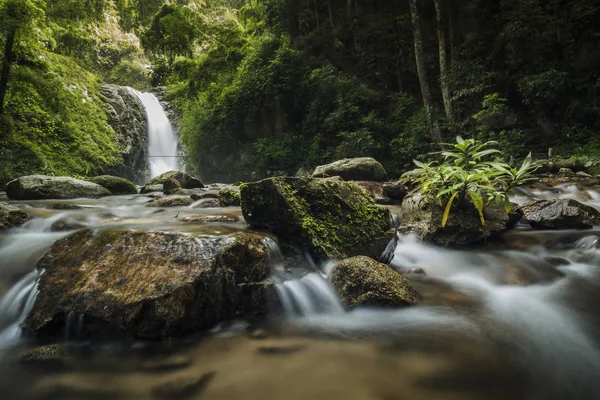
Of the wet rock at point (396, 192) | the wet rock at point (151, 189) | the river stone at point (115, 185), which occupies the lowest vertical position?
the wet rock at point (396, 192)

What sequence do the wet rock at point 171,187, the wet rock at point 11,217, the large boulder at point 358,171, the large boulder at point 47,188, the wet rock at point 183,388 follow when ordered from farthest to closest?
the large boulder at point 358,171
the wet rock at point 171,187
the large boulder at point 47,188
the wet rock at point 11,217
the wet rock at point 183,388

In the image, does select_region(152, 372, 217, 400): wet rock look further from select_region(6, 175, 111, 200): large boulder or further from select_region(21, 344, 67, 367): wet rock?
select_region(6, 175, 111, 200): large boulder

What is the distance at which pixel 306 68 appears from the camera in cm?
1611

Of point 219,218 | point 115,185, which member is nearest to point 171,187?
point 115,185

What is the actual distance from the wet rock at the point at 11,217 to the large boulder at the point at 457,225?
562 centimetres

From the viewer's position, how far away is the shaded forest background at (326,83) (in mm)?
10867

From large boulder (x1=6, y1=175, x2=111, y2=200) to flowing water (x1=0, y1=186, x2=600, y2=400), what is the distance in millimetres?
4633

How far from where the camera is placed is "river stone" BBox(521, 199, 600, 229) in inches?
190

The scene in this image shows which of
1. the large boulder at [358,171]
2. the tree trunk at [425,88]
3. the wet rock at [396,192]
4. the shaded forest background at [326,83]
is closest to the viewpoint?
the wet rock at [396,192]

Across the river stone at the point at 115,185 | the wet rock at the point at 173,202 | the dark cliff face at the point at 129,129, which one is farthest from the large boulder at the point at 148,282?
the dark cliff face at the point at 129,129

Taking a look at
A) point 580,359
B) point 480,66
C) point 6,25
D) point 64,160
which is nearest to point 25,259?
point 580,359

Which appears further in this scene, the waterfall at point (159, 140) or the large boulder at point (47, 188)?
the waterfall at point (159, 140)

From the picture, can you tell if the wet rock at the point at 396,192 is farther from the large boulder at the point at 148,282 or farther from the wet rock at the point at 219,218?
the large boulder at the point at 148,282

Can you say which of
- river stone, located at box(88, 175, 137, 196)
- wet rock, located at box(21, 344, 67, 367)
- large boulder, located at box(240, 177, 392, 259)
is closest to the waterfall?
river stone, located at box(88, 175, 137, 196)
